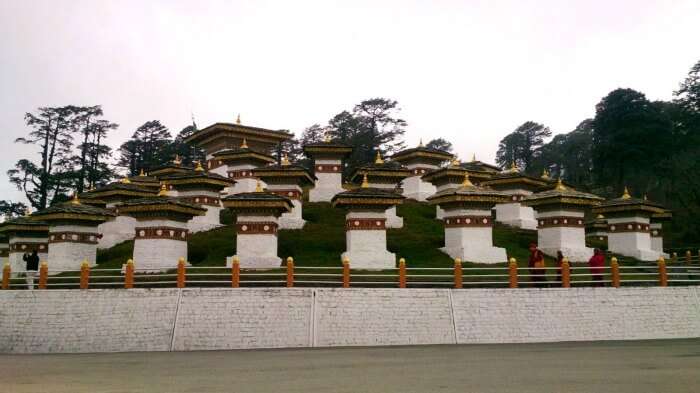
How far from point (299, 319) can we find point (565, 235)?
17.5 m

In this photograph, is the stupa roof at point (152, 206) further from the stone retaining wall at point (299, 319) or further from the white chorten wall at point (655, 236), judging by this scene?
the white chorten wall at point (655, 236)

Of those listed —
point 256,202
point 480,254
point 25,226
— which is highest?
point 256,202

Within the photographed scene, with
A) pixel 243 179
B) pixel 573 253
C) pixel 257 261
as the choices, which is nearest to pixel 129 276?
pixel 257 261

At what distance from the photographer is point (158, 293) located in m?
18.7

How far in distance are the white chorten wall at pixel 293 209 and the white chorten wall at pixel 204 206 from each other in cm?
382

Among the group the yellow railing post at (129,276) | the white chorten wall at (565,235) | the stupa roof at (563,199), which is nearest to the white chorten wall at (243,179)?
the yellow railing post at (129,276)

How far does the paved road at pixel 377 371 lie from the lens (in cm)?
866

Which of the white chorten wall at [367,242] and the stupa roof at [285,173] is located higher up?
the stupa roof at [285,173]

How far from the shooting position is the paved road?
866 cm

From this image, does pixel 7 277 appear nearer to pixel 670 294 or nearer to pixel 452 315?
pixel 452 315

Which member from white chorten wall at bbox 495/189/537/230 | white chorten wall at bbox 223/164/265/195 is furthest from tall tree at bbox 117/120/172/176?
white chorten wall at bbox 495/189/537/230

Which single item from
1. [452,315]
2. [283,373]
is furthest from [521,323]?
[283,373]

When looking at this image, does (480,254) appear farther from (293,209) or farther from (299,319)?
(299,319)

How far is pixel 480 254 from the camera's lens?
2691 centimetres
